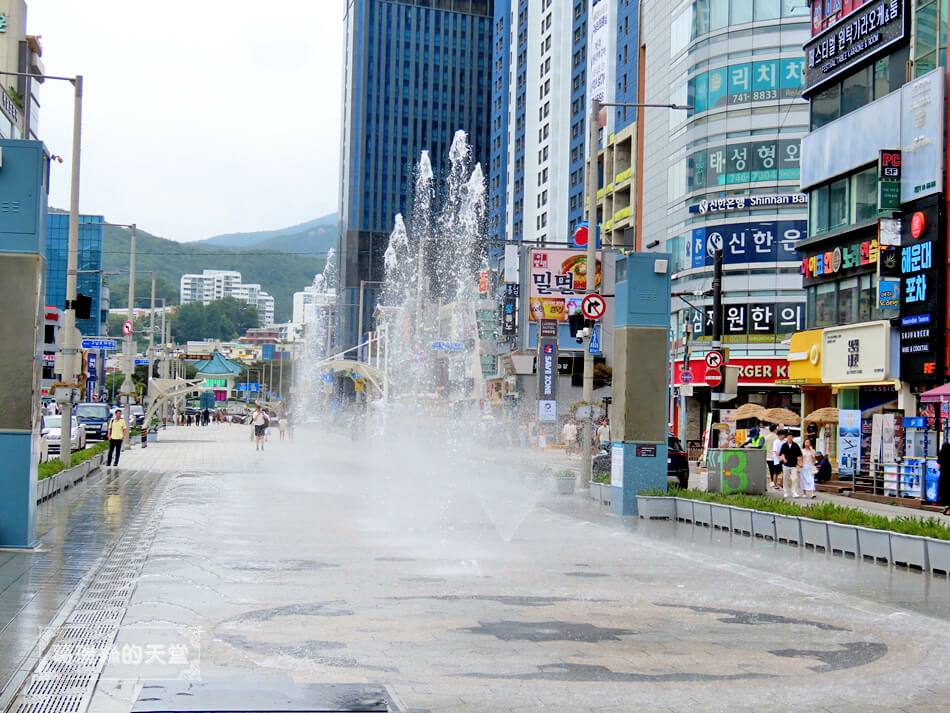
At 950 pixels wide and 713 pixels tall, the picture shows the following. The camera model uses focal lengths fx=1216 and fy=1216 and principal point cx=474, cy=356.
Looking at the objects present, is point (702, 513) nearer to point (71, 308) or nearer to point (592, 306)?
point (592, 306)

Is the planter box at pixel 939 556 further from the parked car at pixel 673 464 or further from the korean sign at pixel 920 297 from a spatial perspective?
the parked car at pixel 673 464

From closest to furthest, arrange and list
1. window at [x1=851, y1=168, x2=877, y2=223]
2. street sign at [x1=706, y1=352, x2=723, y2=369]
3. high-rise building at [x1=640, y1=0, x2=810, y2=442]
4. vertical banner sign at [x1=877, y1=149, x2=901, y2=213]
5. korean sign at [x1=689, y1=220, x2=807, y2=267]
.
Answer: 1. street sign at [x1=706, y1=352, x2=723, y2=369]
2. vertical banner sign at [x1=877, y1=149, x2=901, y2=213]
3. window at [x1=851, y1=168, x2=877, y2=223]
4. korean sign at [x1=689, y1=220, x2=807, y2=267]
5. high-rise building at [x1=640, y1=0, x2=810, y2=442]

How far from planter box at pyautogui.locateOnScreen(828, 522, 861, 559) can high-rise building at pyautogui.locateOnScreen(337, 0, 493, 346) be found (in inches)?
6357

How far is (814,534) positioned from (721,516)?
341 cm

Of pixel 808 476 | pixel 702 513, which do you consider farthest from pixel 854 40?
pixel 702 513

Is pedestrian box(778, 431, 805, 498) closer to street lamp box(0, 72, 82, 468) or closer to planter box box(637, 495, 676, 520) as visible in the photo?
planter box box(637, 495, 676, 520)

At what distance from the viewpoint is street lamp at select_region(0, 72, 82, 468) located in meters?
29.5

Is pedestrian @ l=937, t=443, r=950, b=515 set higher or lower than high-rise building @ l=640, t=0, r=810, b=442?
lower

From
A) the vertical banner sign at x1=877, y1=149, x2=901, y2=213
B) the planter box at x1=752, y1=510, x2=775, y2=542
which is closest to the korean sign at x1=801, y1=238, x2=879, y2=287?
the vertical banner sign at x1=877, y1=149, x2=901, y2=213

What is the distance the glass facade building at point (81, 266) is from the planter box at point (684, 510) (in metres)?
108

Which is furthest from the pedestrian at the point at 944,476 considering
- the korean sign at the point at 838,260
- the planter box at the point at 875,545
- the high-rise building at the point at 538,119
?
the high-rise building at the point at 538,119

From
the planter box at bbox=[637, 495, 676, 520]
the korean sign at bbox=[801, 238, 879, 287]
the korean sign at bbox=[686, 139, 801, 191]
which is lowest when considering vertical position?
the planter box at bbox=[637, 495, 676, 520]

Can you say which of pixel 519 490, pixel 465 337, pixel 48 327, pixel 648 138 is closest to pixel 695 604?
pixel 48 327

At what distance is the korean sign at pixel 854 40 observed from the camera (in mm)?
36688
